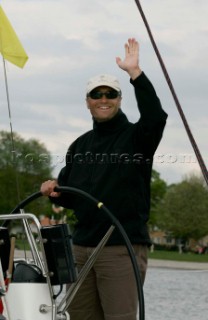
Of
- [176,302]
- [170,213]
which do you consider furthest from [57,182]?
[170,213]

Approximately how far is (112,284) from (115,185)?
1.67 ft

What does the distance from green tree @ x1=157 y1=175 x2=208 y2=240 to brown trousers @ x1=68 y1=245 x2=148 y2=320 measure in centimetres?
7758

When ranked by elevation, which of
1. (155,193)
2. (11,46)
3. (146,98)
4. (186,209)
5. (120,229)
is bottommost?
(120,229)

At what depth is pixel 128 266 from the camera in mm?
5434

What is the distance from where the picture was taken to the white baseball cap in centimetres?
554

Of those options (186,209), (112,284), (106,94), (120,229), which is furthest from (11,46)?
(186,209)

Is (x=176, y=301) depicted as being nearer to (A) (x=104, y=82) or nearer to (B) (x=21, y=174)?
(A) (x=104, y=82)

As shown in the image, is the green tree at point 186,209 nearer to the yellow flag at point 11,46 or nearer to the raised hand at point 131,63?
the yellow flag at point 11,46

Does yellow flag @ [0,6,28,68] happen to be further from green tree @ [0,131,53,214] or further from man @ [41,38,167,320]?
green tree @ [0,131,53,214]

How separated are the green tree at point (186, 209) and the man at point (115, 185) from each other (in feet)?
254

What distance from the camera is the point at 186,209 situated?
86.2 meters

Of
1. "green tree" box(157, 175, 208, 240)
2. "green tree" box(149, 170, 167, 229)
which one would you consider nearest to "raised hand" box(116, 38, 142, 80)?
"green tree" box(157, 175, 208, 240)

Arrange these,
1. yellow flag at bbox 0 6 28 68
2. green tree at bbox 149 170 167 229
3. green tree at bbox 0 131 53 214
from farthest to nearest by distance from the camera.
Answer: green tree at bbox 149 170 167 229 < green tree at bbox 0 131 53 214 < yellow flag at bbox 0 6 28 68

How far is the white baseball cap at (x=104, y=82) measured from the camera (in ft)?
18.2
